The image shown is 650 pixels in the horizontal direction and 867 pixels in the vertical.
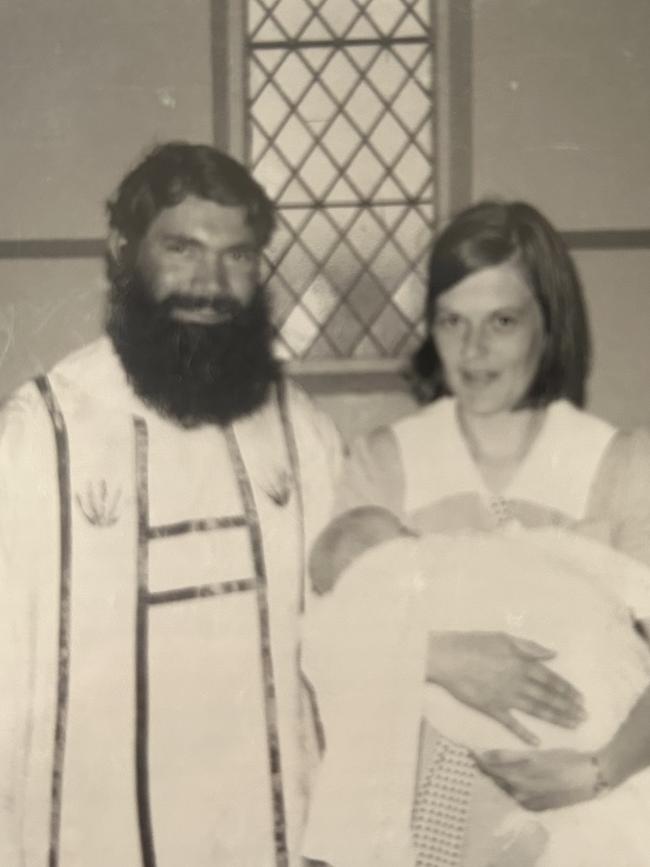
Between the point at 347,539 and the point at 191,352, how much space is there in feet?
0.86

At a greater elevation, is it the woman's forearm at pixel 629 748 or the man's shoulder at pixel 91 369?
the man's shoulder at pixel 91 369

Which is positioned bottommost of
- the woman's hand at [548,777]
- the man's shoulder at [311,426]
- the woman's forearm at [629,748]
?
the woman's hand at [548,777]

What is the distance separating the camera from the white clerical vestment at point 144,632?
1056 millimetres

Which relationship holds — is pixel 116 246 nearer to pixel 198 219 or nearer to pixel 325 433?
pixel 198 219

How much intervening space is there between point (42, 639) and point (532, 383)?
22.4 inches

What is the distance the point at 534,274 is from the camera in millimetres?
1059

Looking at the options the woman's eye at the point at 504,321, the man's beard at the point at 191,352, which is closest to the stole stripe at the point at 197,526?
the man's beard at the point at 191,352

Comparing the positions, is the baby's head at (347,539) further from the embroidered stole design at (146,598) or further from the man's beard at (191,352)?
the man's beard at (191,352)

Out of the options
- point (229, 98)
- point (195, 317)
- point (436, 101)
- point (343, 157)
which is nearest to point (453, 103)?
point (436, 101)

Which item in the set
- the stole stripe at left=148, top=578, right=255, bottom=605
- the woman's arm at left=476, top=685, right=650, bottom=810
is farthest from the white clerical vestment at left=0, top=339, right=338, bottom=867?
the woman's arm at left=476, top=685, right=650, bottom=810

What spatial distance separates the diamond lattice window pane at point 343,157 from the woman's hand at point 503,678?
0.32 m

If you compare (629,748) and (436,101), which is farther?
(436,101)

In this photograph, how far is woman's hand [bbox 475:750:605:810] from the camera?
3.33ft

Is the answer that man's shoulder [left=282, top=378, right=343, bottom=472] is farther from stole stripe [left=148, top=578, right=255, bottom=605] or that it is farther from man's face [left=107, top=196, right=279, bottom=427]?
stole stripe [left=148, top=578, right=255, bottom=605]
